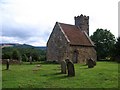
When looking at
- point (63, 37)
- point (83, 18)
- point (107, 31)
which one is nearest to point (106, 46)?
point (107, 31)

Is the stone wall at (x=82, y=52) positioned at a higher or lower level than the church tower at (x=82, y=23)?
lower

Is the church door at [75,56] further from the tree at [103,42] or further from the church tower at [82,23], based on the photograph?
the tree at [103,42]

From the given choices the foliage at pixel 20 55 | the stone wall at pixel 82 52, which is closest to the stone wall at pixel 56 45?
the stone wall at pixel 82 52

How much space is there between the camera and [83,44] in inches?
1922

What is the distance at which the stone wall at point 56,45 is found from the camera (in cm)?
4605

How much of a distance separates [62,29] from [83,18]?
9.52 metres

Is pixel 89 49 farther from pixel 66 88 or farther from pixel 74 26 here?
pixel 66 88

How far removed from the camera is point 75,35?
49.3 meters

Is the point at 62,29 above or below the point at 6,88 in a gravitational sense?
above

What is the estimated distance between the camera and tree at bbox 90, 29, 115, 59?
66688 millimetres

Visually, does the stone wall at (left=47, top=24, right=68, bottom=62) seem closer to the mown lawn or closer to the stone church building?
the stone church building

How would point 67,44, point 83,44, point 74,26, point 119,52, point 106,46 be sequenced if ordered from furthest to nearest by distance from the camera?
point 106,46
point 119,52
point 74,26
point 83,44
point 67,44

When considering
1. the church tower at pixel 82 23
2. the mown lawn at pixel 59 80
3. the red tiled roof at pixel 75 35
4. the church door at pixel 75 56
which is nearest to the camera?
the mown lawn at pixel 59 80

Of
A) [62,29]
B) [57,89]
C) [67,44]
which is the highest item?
[62,29]
